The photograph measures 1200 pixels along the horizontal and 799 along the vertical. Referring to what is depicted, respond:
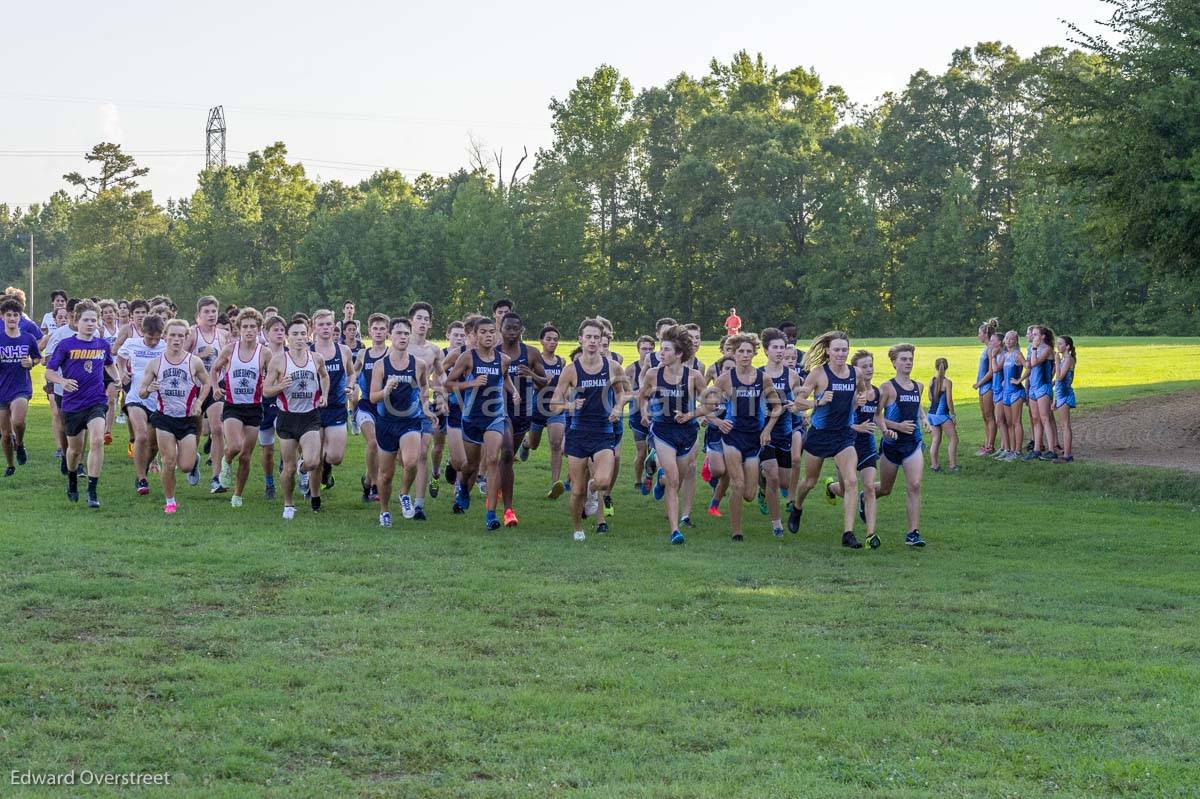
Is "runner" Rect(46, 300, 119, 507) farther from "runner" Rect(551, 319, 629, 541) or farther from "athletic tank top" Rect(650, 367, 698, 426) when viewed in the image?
"athletic tank top" Rect(650, 367, 698, 426)

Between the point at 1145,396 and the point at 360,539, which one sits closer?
the point at 360,539

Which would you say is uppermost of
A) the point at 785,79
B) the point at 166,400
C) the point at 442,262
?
the point at 785,79

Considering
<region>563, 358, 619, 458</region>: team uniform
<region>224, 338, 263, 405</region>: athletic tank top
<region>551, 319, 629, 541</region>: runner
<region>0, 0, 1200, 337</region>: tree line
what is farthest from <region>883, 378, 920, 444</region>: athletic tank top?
<region>0, 0, 1200, 337</region>: tree line

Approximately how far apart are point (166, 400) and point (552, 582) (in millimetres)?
5343

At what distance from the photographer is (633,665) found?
830 centimetres

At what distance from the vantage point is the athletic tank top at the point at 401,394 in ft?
44.6

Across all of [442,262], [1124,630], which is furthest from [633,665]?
[442,262]

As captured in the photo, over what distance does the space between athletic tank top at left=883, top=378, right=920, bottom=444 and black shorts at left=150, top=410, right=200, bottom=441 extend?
729 cm

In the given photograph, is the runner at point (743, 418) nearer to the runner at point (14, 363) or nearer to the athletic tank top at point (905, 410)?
the athletic tank top at point (905, 410)

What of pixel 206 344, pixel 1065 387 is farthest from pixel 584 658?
pixel 1065 387

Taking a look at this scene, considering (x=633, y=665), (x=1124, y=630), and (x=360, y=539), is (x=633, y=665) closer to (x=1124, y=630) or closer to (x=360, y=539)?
(x=1124, y=630)

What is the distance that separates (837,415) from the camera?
13422mm

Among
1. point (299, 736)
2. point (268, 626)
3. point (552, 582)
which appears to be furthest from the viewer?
point (552, 582)

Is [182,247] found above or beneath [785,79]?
beneath
